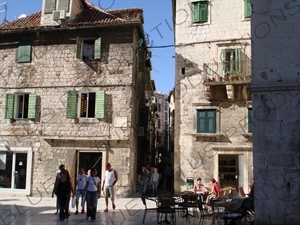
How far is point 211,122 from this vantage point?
18.6 metres

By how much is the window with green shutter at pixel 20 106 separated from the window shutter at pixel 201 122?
8.75 metres

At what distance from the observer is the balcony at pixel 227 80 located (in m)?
18.0

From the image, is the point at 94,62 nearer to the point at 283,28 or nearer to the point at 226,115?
the point at 226,115

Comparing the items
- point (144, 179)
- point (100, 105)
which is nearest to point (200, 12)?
point (100, 105)

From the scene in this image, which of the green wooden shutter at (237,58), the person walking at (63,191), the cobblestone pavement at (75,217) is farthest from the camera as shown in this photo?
the green wooden shutter at (237,58)

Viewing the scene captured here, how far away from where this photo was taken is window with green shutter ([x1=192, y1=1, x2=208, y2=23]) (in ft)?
63.5

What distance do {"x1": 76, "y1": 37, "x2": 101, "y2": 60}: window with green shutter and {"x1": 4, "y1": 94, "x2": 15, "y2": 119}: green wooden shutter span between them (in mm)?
4317

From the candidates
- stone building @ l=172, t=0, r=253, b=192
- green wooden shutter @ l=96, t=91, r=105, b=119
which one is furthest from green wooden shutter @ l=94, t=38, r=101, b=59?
stone building @ l=172, t=0, r=253, b=192

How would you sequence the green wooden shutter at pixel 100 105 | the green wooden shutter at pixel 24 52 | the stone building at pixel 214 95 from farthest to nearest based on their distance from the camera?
the green wooden shutter at pixel 24 52 → the green wooden shutter at pixel 100 105 → the stone building at pixel 214 95

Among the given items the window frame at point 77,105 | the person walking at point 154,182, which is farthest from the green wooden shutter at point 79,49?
the person walking at point 154,182

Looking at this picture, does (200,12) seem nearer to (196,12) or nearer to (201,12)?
(201,12)

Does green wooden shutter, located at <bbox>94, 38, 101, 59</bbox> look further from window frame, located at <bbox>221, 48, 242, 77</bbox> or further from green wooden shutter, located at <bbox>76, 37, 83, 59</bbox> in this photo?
window frame, located at <bbox>221, 48, 242, 77</bbox>

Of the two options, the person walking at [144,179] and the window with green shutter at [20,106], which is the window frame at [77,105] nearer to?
the window with green shutter at [20,106]

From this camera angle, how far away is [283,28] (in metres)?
8.93
